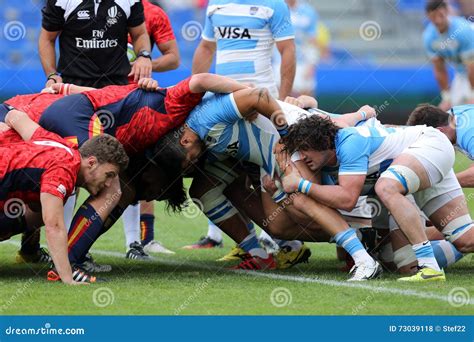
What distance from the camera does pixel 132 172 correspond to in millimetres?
7777

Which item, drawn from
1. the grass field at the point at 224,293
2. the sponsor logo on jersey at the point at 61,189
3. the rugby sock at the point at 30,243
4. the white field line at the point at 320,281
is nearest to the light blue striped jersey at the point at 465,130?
the grass field at the point at 224,293

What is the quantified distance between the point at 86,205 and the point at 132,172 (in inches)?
29.7

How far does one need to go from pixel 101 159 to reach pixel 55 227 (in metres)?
0.61

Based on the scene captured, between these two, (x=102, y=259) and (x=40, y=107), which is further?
(x=102, y=259)

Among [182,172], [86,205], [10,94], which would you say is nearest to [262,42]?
[182,172]

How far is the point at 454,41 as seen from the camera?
43.0 ft

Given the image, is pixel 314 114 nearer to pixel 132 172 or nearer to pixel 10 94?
pixel 132 172

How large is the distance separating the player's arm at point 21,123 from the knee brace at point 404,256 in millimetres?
2847

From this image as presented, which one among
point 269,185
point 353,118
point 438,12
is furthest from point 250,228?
point 438,12

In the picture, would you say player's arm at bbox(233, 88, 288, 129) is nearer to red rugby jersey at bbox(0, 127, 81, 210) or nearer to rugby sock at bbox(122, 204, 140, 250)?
red rugby jersey at bbox(0, 127, 81, 210)

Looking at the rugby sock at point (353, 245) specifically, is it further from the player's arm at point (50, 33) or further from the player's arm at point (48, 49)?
the player's arm at point (48, 49)

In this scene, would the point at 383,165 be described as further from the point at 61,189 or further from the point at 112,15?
the point at 112,15

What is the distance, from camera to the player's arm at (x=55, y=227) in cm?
644

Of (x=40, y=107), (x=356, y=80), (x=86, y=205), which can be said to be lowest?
(x=356, y=80)
